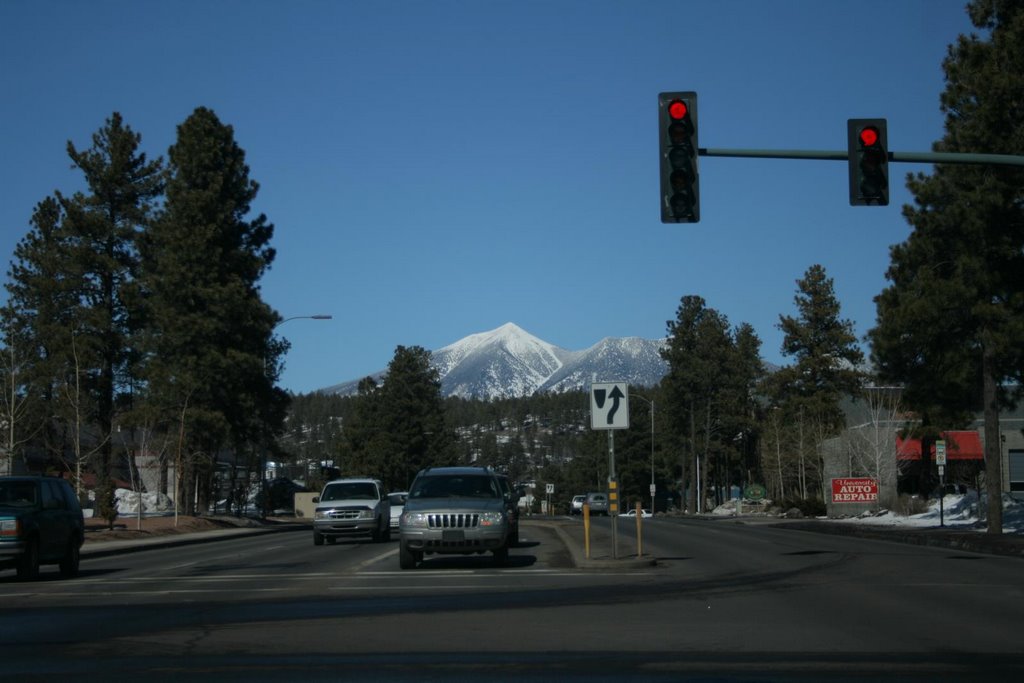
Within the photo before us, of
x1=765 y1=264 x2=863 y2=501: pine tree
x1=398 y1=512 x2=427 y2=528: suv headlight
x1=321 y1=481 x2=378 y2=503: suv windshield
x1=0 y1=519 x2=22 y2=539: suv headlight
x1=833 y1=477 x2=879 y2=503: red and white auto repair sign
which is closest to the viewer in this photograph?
x1=0 y1=519 x2=22 y2=539: suv headlight

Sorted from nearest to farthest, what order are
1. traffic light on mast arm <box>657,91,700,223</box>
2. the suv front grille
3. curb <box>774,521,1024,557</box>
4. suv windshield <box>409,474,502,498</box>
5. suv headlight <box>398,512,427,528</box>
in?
traffic light on mast arm <box>657,91,700,223</box> < the suv front grille < suv headlight <box>398,512,427,528</box> < suv windshield <box>409,474,502,498</box> < curb <box>774,521,1024,557</box>

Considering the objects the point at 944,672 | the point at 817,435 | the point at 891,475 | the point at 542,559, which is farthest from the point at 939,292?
the point at 817,435

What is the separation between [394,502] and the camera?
41062 mm

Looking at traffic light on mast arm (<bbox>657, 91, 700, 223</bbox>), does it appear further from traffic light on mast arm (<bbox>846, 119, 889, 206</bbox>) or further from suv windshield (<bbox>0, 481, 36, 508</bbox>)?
suv windshield (<bbox>0, 481, 36, 508</bbox>)

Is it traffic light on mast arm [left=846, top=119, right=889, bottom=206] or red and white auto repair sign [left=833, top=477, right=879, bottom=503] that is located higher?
traffic light on mast arm [left=846, top=119, right=889, bottom=206]

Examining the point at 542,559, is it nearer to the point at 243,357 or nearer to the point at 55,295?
the point at 243,357

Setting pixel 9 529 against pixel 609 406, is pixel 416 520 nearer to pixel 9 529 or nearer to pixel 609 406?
pixel 609 406

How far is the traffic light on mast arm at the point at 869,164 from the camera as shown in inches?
635

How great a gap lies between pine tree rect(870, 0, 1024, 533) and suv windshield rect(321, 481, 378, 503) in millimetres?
15100

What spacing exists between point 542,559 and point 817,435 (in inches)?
2116

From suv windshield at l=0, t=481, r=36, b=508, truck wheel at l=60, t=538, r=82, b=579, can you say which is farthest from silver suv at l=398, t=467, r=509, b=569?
suv windshield at l=0, t=481, r=36, b=508

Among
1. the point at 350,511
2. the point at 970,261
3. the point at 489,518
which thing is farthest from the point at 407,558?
the point at 970,261

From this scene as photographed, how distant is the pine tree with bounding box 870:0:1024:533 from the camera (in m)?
29.0

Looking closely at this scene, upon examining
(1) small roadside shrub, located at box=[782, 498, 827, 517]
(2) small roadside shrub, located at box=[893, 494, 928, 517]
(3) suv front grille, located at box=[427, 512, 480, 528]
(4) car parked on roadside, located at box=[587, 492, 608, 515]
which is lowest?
(4) car parked on roadside, located at box=[587, 492, 608, 515]
